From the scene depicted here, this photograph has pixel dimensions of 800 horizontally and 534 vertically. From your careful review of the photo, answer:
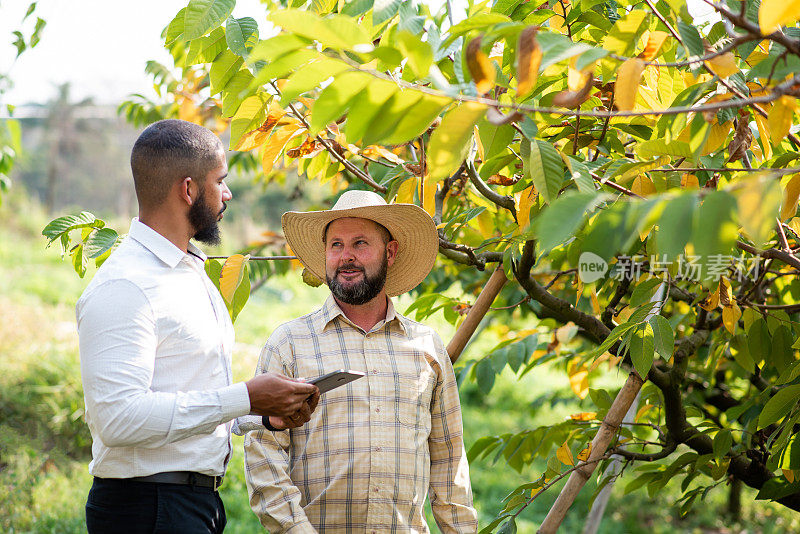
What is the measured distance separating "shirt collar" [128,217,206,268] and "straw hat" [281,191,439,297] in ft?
1.28

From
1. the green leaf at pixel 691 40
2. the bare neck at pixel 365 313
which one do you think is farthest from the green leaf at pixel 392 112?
the bare neck at pixel 365 313

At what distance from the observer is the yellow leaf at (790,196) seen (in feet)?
4.36

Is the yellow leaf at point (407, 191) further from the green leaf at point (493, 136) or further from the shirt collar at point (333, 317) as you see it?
the green leaf at point (493, 136)

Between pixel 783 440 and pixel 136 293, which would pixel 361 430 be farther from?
pixel 783 440

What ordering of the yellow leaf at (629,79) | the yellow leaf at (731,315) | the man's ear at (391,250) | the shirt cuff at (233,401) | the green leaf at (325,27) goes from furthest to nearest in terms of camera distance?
the man's ear at (391,250) < the yellow leaf at (731,315) < the shirt cuff at (233,401) < the yellow leaf at (629,79) < the green leaf at (325,27)

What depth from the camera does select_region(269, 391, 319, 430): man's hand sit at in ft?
5.27

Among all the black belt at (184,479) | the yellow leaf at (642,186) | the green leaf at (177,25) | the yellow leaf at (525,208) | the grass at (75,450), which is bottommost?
the grass at (75,450)

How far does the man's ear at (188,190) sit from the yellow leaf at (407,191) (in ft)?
1.63

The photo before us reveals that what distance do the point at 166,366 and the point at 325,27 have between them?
88 centimetres

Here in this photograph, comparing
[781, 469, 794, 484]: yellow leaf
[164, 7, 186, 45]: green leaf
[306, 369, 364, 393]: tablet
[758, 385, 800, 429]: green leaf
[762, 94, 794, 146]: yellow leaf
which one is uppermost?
[164, 7, 186, 45]: green leaf

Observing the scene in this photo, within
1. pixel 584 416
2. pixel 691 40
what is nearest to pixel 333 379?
pixel 691 40

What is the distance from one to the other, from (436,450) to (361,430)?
283 mm

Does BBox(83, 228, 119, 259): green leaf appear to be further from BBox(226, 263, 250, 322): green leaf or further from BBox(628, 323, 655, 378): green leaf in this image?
BBox(628, 323, 655, 378): green leaf

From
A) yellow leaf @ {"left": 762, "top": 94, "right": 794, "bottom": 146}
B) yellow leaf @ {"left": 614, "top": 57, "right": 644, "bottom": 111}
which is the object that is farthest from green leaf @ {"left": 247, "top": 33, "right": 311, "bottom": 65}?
yellow leaf @ {"left": 762, "top": 94, "right": 794, "bottom": 146}
